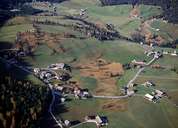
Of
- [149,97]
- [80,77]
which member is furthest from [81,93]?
[149,97]

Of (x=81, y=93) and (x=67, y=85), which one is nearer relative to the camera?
(x=81, y=93)

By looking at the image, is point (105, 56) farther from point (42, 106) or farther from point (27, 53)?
point (42, 106)

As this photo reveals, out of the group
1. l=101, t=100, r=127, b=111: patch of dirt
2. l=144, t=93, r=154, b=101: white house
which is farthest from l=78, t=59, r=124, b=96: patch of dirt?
l=144, t=93, r=154, b=101: white house

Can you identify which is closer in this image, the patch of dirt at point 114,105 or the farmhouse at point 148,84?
the patch of dirt at point 114,105

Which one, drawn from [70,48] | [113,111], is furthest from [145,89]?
[70,48]

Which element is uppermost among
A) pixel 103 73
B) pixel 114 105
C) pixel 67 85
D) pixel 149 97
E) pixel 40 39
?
pixel 40 39

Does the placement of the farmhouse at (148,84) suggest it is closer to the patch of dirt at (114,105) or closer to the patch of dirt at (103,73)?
the patch of dirt at (103,73)

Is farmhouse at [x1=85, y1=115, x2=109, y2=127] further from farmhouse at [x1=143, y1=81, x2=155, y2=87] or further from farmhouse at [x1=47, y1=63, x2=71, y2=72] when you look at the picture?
farmhouse at [x1=47, y1=63, x2=71, y2=72]

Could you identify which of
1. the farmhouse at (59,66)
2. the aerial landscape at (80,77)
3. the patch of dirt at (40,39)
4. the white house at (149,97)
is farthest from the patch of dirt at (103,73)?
the patch of dirt at (40,39)

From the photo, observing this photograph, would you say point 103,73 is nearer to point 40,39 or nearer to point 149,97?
point 149,97
